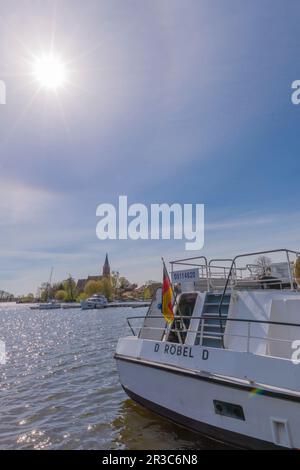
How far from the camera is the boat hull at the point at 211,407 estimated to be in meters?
5.86

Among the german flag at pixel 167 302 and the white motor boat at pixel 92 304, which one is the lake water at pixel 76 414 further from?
the white motor boat at pixel 92 304

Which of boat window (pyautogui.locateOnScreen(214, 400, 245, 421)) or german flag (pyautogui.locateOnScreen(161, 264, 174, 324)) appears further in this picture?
german flag (pyautogui.locateOnScreen(161, 264, 174, 324))

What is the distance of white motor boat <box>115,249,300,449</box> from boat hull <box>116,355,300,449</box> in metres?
0.02

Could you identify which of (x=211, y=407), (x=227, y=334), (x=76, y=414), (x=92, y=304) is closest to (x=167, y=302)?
(x=227, y=334)

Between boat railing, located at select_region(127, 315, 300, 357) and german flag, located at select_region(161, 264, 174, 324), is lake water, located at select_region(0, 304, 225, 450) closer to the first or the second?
boat railing, located at select_region(127, 315, 300, 357)

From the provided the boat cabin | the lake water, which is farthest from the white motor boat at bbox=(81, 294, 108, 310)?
the boat cabin

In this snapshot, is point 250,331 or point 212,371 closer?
point 212,371

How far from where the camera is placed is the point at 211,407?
6887 mm

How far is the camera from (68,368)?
16.0m

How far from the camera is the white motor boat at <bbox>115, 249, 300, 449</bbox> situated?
→ 5973 mm
